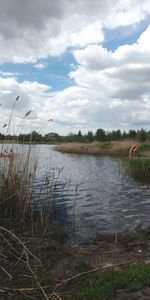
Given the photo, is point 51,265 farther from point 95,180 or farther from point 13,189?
point 95,180

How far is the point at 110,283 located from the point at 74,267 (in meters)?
1.33

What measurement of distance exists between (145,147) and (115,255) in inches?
1389

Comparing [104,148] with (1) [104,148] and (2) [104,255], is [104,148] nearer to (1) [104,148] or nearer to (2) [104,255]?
(1) [104,148]

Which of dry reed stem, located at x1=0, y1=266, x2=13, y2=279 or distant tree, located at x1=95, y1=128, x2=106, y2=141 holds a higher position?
distant tree, located at x1=95, y1=128, x2=106, y2=141

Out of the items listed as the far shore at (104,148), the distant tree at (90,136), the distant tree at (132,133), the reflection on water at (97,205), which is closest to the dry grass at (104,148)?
the far shore at (104,148)

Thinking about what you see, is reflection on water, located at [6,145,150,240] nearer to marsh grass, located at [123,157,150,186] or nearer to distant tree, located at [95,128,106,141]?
marsh grass, located at [123,157,150,186]

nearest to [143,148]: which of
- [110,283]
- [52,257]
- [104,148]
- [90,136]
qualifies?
[104,148]

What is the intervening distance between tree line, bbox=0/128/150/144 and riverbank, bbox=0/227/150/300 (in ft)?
7.19

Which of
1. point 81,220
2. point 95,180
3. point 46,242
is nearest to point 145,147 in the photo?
point 95,180

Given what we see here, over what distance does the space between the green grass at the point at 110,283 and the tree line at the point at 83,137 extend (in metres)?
3.97

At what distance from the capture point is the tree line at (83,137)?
Result: 870 centimetres

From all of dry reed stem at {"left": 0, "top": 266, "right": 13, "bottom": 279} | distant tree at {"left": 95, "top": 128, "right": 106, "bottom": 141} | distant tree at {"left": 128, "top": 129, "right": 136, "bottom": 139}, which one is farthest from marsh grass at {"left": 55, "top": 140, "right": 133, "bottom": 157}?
dry reed stem at {"left": 0, "top": 266, "right": 13, "bottom": 279}

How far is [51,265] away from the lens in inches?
240

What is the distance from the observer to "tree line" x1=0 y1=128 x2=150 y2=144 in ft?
28.5
